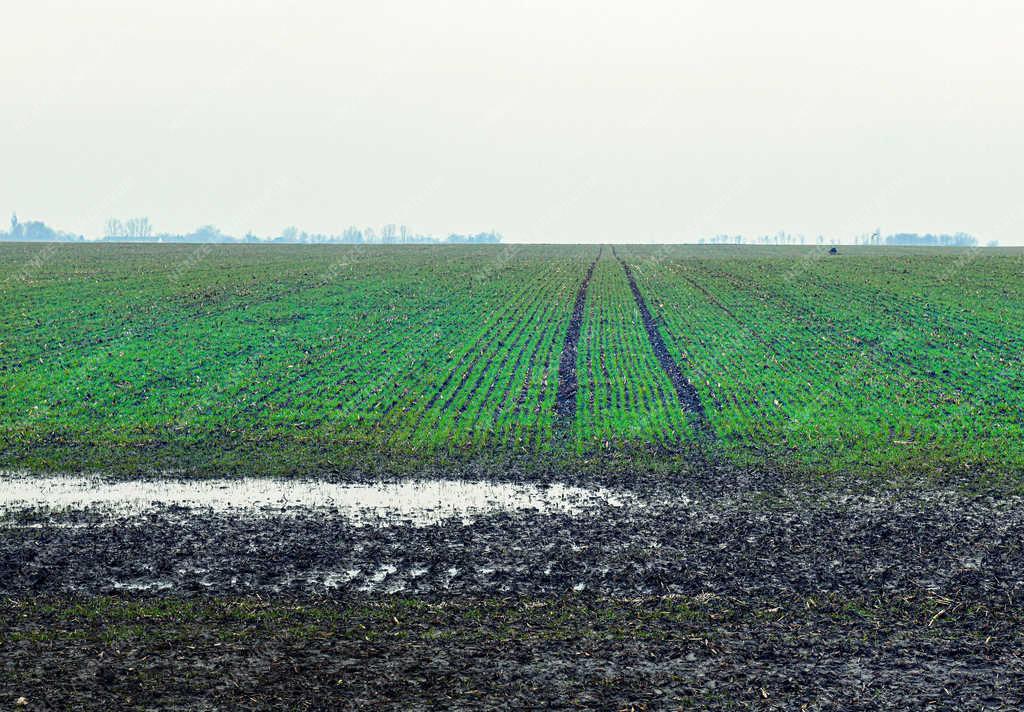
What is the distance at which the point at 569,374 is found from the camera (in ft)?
108

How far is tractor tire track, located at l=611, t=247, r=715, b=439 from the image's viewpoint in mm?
25906

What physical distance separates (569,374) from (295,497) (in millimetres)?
15558

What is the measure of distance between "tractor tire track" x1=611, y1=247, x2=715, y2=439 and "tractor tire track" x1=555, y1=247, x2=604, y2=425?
3.18m

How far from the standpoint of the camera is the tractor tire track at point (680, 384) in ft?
85.0

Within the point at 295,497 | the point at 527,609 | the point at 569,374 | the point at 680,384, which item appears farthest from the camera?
the point at 569,374

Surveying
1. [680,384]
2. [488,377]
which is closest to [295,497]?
[488,377]

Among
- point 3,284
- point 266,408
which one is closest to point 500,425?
point 266,408

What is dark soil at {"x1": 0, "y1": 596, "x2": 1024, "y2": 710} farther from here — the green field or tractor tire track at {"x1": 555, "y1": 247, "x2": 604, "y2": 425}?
tractor tire track at {"x1": 555, "y1": 247, "x2": 604, "y2": 425}

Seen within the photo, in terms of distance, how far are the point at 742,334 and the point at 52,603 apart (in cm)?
3474

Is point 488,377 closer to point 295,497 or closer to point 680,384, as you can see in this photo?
point 680,384

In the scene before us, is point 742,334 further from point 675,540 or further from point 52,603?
point 52,603

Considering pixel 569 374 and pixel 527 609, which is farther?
pixel 569 374

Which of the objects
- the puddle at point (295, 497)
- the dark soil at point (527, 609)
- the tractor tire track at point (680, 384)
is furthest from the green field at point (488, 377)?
the dark soil at point (527, 609)

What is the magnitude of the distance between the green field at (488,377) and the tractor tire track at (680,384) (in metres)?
0.24
